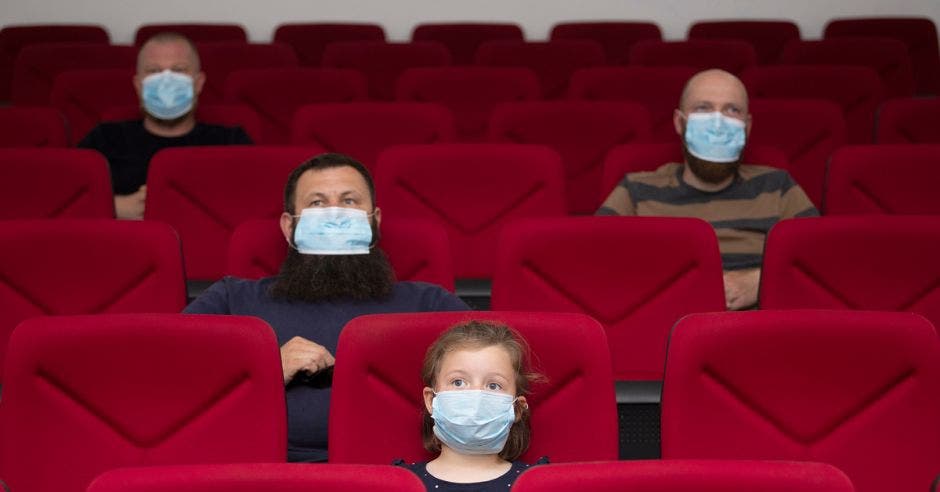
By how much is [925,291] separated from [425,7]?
241 centimetres

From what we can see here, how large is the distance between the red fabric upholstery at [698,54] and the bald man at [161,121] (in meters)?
1.20

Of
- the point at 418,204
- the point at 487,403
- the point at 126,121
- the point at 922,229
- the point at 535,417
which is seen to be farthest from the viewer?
the point at 126,121

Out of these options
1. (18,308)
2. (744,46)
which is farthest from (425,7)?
(18,308)

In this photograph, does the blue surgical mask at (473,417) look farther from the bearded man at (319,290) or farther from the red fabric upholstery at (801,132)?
the red fabric upholstery at (801,132)

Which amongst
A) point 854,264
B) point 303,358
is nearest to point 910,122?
point 854,264

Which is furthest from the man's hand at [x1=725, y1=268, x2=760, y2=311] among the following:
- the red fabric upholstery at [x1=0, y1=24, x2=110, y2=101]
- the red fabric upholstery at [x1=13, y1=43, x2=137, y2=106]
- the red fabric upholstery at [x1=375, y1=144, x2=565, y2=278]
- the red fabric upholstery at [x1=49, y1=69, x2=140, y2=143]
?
the red fabric upholstery at [x1=0, y1=24, x2=110, y2=101]

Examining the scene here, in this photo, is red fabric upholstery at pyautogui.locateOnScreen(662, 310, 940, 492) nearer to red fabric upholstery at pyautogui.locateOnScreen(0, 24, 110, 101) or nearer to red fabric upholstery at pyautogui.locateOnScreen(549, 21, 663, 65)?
red fabric upholstery at pyautogui.locateOnScreen(549, 21, 663, 65)

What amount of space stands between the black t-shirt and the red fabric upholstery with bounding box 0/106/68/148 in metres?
0.07

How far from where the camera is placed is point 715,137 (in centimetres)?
232

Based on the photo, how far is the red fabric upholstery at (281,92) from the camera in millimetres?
3051

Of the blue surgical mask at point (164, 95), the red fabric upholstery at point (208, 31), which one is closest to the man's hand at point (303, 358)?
the blue surgical mask at point (164, 95)

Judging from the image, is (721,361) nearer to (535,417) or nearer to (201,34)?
(535,417)

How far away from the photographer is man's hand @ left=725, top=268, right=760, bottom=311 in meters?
2.09

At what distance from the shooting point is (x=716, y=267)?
6.14ft
